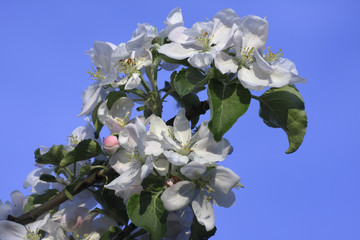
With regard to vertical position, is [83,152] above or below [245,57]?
below

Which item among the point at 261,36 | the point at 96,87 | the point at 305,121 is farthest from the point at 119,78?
the point at 305,121

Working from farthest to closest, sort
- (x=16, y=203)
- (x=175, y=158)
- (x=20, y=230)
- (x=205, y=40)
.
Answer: (x=16, y=203) < (x=20, y=230) < (x=205, y=40) < (x=175, y=158)

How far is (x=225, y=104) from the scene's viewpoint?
189cm

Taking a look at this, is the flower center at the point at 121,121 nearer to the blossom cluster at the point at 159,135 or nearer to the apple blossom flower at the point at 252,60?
the blossom cluster at the point at 159,135

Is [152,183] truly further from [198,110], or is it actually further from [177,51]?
[177,51]

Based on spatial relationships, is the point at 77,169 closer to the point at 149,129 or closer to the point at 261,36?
the point at 149,129

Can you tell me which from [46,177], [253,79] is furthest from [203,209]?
[46,177]

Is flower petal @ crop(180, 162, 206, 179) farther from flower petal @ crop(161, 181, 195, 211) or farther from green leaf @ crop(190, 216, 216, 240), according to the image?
green leaf @ crop(190, 216, 216, 240)

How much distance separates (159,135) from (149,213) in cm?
31

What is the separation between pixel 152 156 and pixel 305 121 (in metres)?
Answer: 0.62

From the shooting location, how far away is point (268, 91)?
6.89ft

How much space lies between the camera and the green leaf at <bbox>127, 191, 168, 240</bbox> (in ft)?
6.21

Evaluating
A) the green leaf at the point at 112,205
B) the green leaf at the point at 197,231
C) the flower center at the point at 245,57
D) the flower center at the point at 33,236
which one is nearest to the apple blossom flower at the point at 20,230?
the flower center at the point at 33,236

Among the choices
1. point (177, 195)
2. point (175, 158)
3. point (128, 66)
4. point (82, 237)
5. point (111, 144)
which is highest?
point (128, 66)
